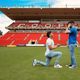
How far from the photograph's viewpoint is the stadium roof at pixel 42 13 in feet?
225

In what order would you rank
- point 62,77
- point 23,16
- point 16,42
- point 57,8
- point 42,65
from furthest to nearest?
point 23,16 < point 57,8 < point 16,42 < point 42,65 < point 62,77

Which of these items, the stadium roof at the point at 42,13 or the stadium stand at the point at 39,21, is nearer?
the stadium stand at the point at 39,21

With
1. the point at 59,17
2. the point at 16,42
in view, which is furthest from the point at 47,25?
the point at 16,42

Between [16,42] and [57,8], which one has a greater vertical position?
[57,8]

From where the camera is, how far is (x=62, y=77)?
10.0 metres

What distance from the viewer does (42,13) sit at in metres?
70.1

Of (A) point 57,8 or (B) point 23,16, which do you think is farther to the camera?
(B) point 23,16

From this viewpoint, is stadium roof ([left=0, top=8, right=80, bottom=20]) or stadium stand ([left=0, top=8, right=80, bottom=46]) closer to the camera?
stadium stand ([left=0, top=8, right=80, bottom=46])

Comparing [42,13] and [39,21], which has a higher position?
[42,13]

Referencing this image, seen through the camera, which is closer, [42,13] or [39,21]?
[42,13]

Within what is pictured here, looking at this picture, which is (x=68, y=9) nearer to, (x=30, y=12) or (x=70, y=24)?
(x=30, y=12)

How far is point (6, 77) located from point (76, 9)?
59.0 metres

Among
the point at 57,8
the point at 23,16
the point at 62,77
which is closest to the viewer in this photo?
the point at 62,77

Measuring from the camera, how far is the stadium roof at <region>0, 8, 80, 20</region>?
68.4 metres
